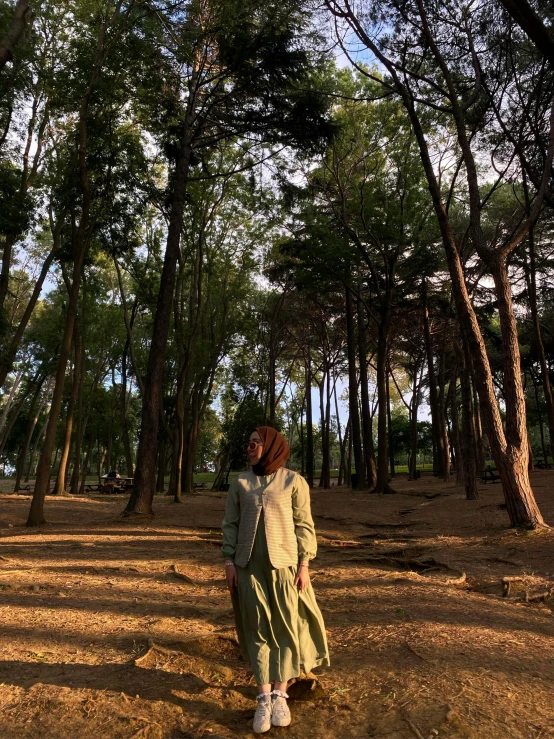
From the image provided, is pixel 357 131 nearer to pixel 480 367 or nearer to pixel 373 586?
pixel 480 367

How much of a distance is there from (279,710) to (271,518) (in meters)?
0.93

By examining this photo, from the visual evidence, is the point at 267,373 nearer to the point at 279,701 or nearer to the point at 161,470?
the point at 161,470

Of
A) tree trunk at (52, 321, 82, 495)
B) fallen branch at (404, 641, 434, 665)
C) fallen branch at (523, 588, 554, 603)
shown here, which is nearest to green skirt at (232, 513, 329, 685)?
fallen branch at (404, 641, 434, 665)

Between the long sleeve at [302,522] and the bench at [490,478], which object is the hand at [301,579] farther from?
the bench at [490,478]

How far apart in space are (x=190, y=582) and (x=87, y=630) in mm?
1692

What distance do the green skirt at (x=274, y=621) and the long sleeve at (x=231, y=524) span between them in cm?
13

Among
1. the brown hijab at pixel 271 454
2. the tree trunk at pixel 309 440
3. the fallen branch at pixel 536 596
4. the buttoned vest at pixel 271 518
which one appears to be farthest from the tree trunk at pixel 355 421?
the buttoned vest at pixel 271 518

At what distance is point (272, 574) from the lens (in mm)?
2801

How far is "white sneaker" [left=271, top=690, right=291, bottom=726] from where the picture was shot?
2.55 meters

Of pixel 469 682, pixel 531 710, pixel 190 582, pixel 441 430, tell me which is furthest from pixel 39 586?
pixel 441 430

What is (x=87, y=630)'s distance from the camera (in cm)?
409

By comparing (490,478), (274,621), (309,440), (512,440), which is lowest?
(274,621)

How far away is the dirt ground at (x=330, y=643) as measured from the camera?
8.71 ft

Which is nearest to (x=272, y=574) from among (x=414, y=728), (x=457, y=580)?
(x=414, y=728)
